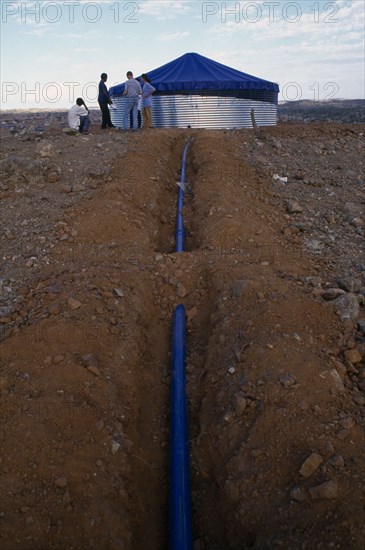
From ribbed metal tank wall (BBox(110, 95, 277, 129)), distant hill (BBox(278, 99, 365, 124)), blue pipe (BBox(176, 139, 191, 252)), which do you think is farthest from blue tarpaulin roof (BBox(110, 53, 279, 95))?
distant hill (BBox(278, 99, 365, 124))

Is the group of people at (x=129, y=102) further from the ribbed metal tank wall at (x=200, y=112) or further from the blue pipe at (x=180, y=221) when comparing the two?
the blue pipe at (x=180, y=221)

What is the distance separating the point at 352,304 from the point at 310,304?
0.37 meters

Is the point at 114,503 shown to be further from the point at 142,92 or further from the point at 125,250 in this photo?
the point at 142,92

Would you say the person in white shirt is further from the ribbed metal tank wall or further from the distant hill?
the distant hill

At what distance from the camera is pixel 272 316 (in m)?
4.00

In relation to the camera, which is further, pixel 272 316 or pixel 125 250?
pixel 125 250

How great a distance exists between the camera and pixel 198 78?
15844 mm

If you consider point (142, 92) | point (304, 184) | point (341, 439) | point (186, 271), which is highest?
point (142, 92)

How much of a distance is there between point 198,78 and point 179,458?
49.4 ft

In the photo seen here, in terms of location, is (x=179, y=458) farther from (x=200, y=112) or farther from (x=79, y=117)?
(x=200, y=112)

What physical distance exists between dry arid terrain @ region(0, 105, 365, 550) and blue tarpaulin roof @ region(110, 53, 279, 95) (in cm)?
936

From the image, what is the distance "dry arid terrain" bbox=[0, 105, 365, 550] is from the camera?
268 cm

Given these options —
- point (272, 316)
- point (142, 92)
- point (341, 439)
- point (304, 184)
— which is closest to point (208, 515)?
point (341, 439)

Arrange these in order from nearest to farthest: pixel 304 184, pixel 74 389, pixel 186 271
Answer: pixel 74 389 → pixel 186 271 → pixel 304 184
